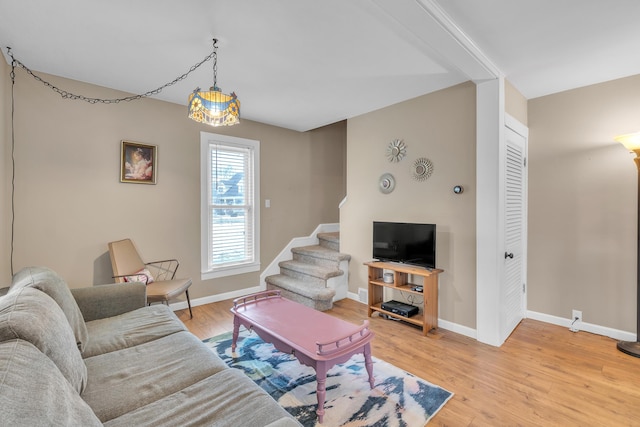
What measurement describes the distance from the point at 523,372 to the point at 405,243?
57.2 inches

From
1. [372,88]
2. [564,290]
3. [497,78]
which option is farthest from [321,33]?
[564,290]

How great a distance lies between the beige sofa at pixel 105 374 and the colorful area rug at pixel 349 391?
628mm

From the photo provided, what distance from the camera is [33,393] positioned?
0.84 m

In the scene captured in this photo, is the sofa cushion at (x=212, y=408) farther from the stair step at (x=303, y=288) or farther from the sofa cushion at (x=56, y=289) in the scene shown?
the stair step at (x=303, y=288)

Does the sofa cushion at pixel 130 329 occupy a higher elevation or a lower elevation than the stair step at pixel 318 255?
lower

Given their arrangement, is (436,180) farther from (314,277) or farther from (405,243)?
(314,277)

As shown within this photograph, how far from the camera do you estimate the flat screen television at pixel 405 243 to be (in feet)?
10.1

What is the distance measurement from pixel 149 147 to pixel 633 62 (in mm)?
4652

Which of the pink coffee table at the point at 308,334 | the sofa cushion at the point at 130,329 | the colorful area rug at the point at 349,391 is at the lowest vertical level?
the colorful area rug at the point at 349,391

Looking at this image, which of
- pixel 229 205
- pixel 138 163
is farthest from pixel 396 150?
pixel 138 163

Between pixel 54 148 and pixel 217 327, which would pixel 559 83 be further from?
pixel 54 148

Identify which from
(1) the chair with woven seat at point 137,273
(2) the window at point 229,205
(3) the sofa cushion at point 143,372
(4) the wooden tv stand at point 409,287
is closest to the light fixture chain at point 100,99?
(2) the window at point 229,205

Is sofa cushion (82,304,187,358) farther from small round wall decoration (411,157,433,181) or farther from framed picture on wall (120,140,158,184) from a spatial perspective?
small round wall decoration (411,157,433,181)

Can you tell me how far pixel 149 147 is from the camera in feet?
11.2
